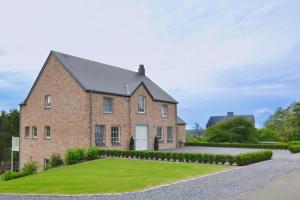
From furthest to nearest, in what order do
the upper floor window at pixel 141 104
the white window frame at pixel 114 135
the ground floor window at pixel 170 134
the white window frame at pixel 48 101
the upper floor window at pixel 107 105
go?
the ground floor window at pixel 170 134 → the upper floor window at pixel 141 104 → the white window frame at pixel 48 101 → the white window frame at pixel 114 135 → the upper floor window at pixel 107 105

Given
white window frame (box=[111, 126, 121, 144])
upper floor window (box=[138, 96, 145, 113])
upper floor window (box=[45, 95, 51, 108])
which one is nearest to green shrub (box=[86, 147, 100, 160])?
white window frame (box=[111, 126, 121, 144])

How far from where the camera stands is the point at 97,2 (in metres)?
15.0

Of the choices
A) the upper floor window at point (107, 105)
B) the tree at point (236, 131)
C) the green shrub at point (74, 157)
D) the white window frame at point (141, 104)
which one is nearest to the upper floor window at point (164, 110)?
the white window frame at point (141, 104)

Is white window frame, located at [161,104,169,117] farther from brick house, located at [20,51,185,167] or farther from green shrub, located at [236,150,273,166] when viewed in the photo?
green shrub, located at [236,150,273,166]

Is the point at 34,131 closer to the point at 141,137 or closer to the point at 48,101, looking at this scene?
the point at 48,101

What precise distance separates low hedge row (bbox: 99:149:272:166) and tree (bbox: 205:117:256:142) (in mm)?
23275

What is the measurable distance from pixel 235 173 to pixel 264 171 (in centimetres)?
171

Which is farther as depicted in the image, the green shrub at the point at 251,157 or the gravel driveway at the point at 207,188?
the green shrub at the point at 251,157

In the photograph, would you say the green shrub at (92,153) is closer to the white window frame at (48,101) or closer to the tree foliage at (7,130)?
the white window frame at (48,101)

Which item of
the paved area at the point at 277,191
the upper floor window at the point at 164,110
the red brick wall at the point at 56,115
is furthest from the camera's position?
the upper floor window at the point at 164,110

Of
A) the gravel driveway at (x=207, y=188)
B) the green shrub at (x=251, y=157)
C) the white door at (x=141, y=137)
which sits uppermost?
the white door at (x=141, y=137)

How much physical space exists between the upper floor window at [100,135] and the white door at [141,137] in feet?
14.0

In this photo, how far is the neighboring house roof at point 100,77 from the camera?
94.7 feet

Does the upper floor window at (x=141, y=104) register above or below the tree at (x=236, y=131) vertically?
above
